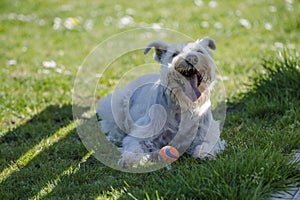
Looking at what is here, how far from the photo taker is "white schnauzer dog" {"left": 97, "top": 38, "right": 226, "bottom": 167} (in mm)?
4195

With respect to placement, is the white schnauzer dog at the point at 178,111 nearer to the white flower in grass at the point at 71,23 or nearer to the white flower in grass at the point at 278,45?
the white flower in grass at the point at 278,45

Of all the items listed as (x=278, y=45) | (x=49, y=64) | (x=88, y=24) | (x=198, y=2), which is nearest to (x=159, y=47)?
(x=49, y=64)

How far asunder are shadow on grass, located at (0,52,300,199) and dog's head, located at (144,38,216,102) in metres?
0.61

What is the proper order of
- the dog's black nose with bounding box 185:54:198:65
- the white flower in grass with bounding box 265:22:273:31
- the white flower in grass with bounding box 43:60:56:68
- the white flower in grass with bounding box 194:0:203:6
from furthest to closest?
1. the white flower in grass with bounding box 194:0:203:6
2. the white flower in grass with bounding box 265:22:273:31
3. the white flower in grass with bounding box 43:60:56:68
4. the dog's black nose with bounding box 185:54:198:65

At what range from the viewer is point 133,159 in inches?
169

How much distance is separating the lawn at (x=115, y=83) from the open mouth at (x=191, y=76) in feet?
1.89

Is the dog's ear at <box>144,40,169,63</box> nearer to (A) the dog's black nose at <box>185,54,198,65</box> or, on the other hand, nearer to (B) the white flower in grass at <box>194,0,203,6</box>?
(A) the dog's black nose at <box>185,54,198,65</box>

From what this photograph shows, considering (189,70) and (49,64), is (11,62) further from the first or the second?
(189,70)

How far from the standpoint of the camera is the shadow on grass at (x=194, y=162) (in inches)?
140

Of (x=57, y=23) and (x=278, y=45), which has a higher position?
(x=278, y=45)

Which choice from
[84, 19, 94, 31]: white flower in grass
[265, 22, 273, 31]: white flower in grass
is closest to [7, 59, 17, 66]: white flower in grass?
[84, 19, 94, 31]: white flower in grass

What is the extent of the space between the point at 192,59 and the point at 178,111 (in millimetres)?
563

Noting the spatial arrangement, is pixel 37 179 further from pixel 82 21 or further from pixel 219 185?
pixel 82 21

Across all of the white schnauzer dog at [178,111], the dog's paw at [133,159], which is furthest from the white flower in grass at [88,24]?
the dog's paw at [133,159]
